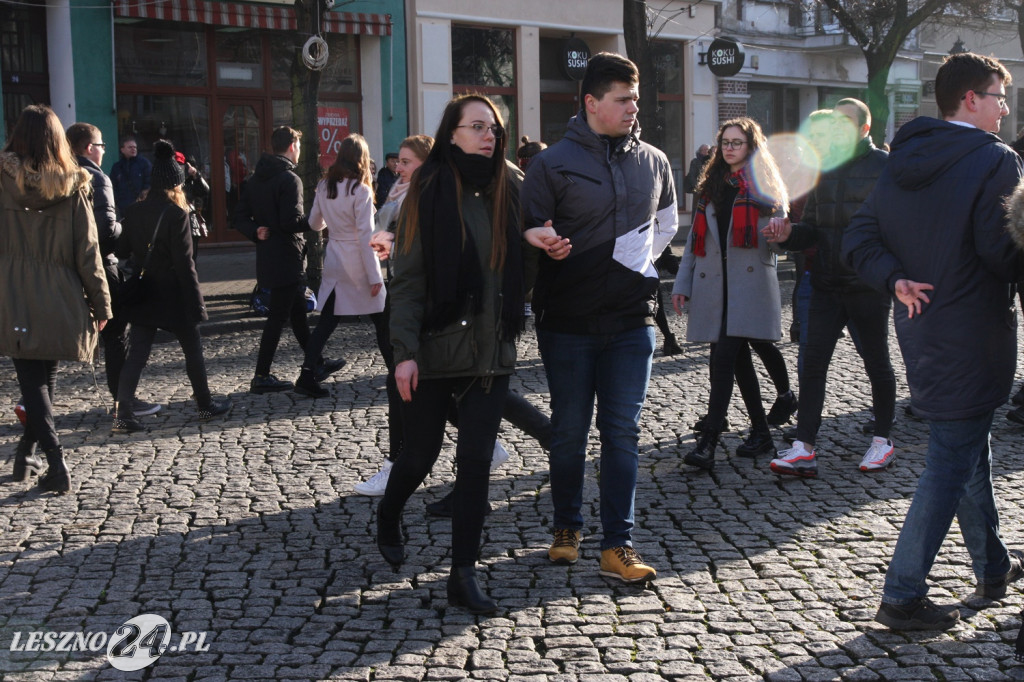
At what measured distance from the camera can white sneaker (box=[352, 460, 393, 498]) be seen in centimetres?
611

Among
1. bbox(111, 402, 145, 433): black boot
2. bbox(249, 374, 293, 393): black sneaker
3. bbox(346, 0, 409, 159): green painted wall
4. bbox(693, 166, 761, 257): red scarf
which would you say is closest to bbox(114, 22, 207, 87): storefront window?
bbox(346, 0, 409, 159): green painted wall

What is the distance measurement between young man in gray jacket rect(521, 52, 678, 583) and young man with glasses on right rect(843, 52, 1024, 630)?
0.90m

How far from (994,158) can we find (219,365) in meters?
7.54

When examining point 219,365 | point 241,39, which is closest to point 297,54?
point 219,365

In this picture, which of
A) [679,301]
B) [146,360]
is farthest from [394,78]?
[679,301]

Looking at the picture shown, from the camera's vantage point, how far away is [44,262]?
6230 millimetres

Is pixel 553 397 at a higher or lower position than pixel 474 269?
lower

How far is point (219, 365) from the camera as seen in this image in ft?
33.9

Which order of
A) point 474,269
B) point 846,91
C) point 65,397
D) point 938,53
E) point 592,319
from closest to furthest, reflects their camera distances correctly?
point 474,269
point 592,319
point 65,397
point 846,91
point 938,53

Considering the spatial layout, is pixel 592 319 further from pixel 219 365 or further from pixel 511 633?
pixel 219 365

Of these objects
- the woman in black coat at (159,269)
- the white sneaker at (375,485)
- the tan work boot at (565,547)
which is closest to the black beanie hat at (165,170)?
the woman in black coat at (159,269)

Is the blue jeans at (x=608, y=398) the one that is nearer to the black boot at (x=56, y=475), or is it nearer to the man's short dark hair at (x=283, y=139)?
the black boot at (x=56, y=475)

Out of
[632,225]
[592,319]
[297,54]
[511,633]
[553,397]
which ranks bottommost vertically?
[511,633]

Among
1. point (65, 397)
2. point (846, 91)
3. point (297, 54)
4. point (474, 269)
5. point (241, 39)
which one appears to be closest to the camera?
point (474, 269)
